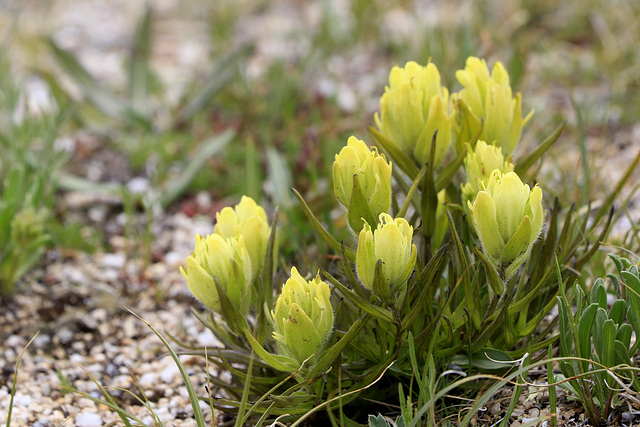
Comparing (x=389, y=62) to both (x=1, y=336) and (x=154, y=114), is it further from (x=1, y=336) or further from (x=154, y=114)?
(x=1, y=336)

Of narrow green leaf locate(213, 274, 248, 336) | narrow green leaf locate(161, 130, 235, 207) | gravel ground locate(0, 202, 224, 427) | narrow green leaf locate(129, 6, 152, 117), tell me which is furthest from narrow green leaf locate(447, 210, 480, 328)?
narrow green leaf locate(129, 6, 152, 117)

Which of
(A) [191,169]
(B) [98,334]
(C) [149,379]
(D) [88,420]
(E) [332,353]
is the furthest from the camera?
(A) [191,169]

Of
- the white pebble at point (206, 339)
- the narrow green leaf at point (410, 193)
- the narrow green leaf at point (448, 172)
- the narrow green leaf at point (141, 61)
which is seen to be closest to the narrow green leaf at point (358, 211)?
the narrow green leaf at point (410, 193)

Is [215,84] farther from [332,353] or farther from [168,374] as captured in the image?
[332,353]

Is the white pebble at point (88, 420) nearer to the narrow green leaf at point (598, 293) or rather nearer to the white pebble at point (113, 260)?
the white pebble at point (113, 260)

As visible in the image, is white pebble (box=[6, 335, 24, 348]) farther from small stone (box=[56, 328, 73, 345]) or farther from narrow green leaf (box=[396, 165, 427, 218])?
narrow green leaf (box=[396, 165, 427, 218])

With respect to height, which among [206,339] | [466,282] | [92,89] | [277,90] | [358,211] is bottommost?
[206,339]

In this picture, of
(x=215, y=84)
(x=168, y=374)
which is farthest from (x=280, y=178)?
(x=168, y=374)

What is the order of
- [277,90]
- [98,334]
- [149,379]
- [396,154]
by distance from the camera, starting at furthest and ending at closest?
[277,90]
[98,334]
[149,379]
[396,154]
